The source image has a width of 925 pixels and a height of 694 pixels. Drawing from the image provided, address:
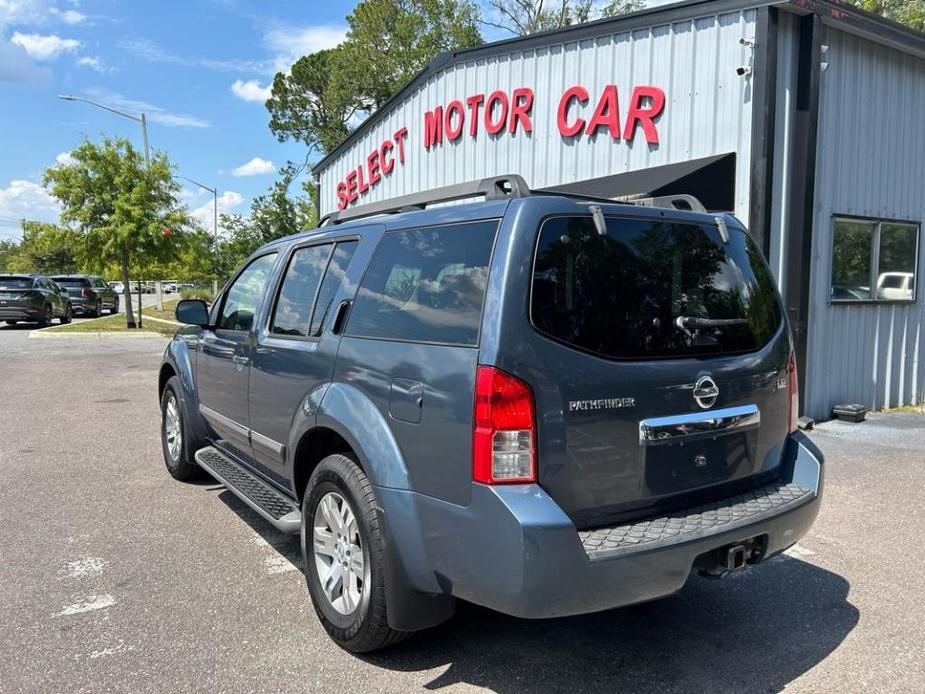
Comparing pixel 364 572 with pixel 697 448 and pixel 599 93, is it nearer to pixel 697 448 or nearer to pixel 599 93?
pixel 697 448

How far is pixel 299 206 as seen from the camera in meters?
34.8

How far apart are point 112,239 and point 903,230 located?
20.0 meters

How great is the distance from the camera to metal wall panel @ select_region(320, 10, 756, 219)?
799cm

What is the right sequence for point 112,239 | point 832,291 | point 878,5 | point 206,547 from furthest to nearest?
1. point 878,5
2. point 112,239
3. point 832,291
4. point 206,547

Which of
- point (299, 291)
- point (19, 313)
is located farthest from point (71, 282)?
point (299, 291)

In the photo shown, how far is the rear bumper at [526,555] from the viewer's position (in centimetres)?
246

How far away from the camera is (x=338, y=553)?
10.7ft

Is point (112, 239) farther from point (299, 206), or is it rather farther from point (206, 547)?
point (206, 547)

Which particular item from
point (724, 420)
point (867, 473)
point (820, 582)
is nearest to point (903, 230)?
point (867, 473)

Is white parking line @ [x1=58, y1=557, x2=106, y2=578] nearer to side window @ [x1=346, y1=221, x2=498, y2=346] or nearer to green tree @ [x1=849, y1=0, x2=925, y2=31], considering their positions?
side window @ [x1=346, y1=221, x2=498, y2=346]

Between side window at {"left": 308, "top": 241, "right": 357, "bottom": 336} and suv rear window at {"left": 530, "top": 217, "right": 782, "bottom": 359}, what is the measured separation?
4.35ft

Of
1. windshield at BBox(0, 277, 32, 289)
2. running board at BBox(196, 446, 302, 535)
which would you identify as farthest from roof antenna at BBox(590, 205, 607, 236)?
windshield at BBox(0, 277, 32, 289)

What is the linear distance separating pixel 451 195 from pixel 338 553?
5.65 ft

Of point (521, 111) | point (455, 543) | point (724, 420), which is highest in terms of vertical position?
point (521, 111)
